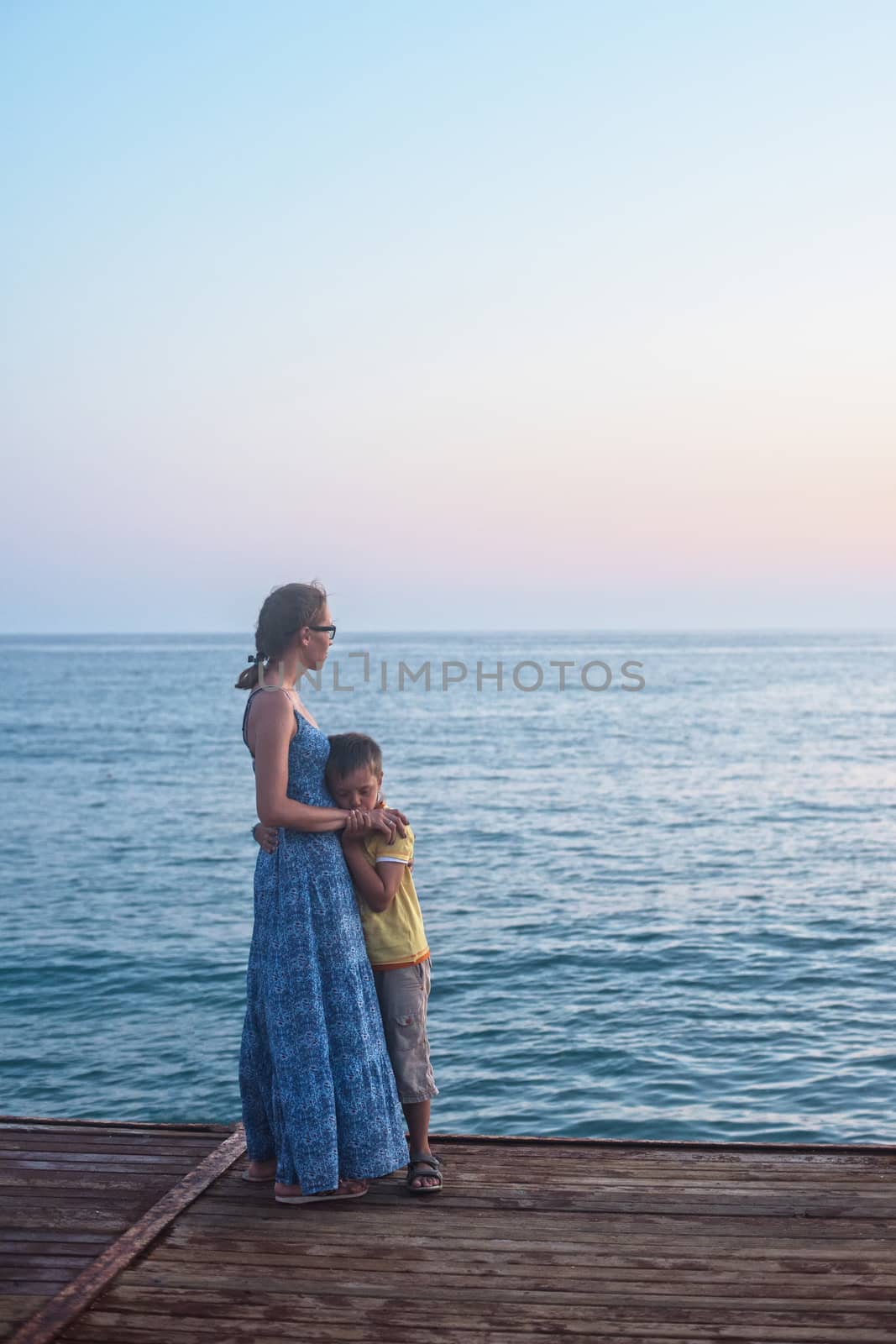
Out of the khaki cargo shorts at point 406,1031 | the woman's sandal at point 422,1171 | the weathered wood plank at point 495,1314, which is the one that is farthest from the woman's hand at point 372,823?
the weathered wood plank at point 495,1314

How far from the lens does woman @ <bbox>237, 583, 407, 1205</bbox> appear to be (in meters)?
4.24

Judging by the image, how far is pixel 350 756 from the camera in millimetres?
4398

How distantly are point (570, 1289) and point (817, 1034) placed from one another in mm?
7869

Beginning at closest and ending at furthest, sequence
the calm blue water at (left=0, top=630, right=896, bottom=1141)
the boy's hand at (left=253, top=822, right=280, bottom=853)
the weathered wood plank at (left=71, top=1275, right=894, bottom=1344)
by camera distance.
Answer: the weathered wood plank at (left=71, top=1275, right=894, bottom=1344)
the boy's hand at (left=253, top=822, right=280, bottom=853)
the calm blue water at (left=0, top=630, right=896, bottom=1141)

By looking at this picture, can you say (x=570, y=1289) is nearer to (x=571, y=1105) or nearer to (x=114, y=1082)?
(x=571, y=1105)

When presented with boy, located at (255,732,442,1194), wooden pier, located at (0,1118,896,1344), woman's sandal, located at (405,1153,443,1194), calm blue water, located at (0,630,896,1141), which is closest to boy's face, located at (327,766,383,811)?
boy, located at (255,732,442,1194)

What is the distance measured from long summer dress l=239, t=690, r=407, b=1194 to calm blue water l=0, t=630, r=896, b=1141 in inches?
187

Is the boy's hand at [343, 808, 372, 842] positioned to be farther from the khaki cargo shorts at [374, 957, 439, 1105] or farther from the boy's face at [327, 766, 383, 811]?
the khaki cargo shorts at [374, 957, 439, 1105]

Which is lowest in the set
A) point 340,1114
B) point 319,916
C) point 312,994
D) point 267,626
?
point 340,1114

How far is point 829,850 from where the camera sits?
20516 mm

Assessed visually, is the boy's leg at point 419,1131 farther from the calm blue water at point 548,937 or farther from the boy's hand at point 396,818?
the calm blue water at point 548,937

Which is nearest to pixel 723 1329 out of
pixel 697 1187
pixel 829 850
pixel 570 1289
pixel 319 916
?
pixel 570 1289

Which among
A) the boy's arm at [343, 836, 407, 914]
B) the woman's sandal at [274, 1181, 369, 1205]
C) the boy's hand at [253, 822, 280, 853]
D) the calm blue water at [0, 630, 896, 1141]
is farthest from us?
the calm blue water at [0, 630, 896, 1141]

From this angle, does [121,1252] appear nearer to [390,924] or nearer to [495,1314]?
[495,1314]
